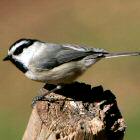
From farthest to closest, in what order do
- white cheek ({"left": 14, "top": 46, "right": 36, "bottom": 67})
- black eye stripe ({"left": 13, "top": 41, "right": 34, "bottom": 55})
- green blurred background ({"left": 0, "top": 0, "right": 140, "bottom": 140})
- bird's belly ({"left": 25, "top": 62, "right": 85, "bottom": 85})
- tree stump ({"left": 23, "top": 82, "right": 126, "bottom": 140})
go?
green blurred background ({"left": 0, "top": 0, "right": 140, "bottom": 140}) < bird's belly ({"left": 25, "top": 62, "right": 85, "bottom": 85}) < white cheek ({"left": 14, "top": 46, "right": 36, "bottom": 67}) < black eye stripe ({"left": 13, "top": 41, "right": 34, "bottom": 55}) < tree stump ({"left": 23, "top": 82, "right": 126, "bottom": 140})

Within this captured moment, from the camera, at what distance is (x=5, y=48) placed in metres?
11.1

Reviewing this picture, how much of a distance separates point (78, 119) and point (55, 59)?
1.82 meters

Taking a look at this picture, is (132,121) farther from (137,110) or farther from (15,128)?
(15,128)

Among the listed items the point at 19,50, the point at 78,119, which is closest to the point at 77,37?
the point at 19,50

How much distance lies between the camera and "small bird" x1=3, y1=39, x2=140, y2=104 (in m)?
5.96

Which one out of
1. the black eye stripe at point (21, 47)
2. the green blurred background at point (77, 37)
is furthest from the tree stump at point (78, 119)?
the green blurred background at point (77, 37)

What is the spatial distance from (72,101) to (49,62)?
1357 mm

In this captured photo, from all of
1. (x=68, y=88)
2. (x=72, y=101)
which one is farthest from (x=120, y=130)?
(x=68, y=88)

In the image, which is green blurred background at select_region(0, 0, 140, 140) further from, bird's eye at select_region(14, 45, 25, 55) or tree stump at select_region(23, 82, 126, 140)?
tree stump at select_region(23, 82, 126, 140)

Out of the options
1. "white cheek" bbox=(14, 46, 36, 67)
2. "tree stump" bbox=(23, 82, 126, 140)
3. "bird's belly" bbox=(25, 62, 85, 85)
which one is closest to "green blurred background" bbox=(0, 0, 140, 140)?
"bird's belly" bbox=(25, 62, 85, 85)

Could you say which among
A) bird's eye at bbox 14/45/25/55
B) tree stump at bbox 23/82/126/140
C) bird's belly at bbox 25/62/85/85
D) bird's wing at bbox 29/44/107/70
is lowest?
tree stump at bbox 23/82/126/140

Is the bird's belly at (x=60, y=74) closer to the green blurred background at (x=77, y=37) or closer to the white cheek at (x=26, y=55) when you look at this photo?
the white cheek at (x=26, y=55)

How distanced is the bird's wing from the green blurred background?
2174mm

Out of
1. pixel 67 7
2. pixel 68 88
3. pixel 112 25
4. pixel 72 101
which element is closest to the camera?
pixel 72 101
